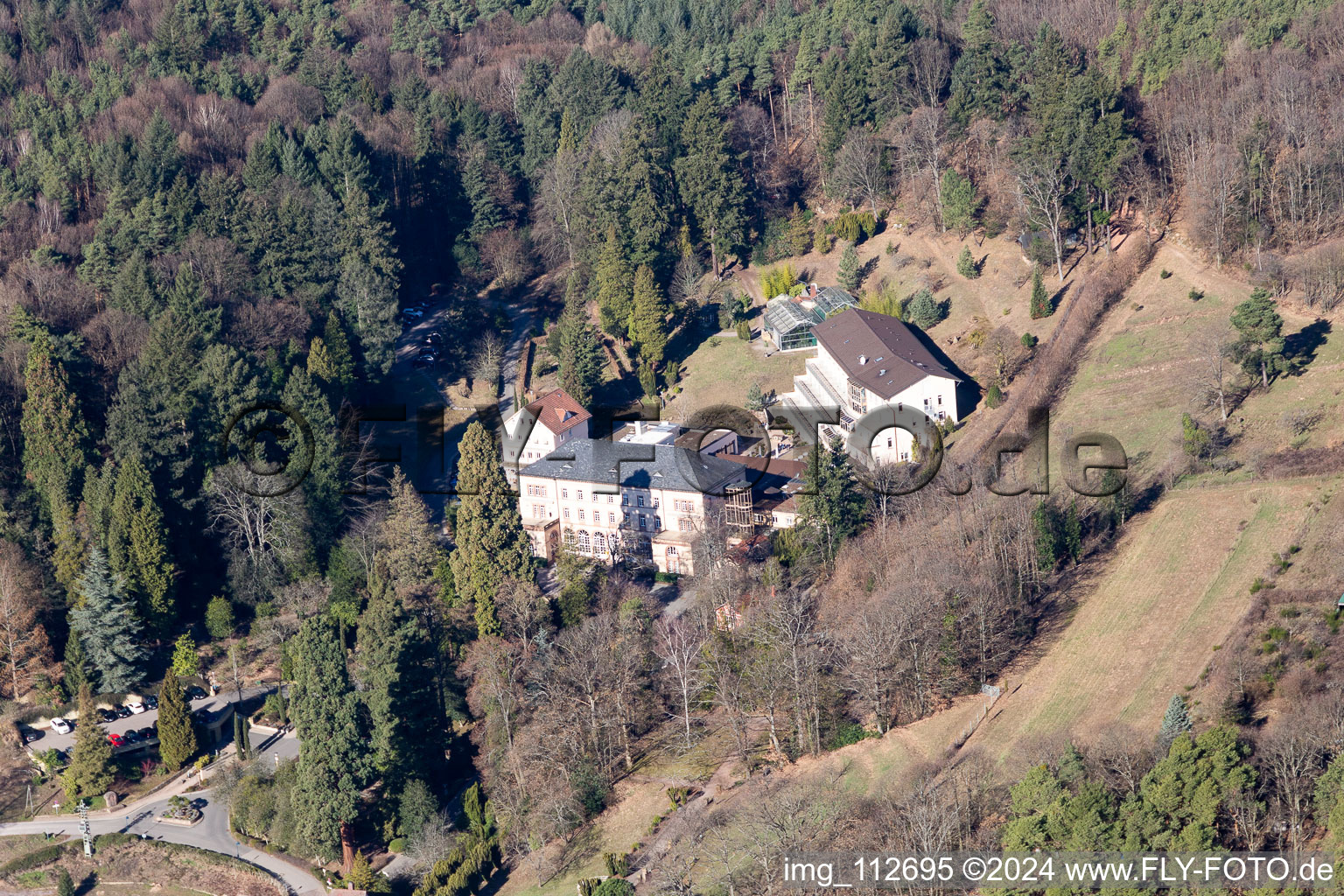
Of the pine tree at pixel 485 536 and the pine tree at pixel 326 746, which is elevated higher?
the pine tree at pixel 485 536

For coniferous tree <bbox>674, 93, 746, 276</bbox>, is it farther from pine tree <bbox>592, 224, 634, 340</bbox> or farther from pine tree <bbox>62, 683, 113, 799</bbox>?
pine tree <bbox>62, 683, 113, 799</bbox>

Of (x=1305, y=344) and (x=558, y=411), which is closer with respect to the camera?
(x=1305, y=344)

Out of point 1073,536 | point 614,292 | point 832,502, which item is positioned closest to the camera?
point 1073,536

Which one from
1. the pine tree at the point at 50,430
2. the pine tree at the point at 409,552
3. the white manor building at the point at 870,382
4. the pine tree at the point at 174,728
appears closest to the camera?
the pine tree at the point at 174,728

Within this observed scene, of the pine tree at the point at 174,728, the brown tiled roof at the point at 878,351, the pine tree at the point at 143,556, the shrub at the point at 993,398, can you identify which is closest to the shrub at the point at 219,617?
the pine tree at the point at 143,556

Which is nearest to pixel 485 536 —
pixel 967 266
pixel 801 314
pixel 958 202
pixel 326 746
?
pixel 326 746

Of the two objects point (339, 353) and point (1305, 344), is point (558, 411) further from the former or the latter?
point (1305, 344)

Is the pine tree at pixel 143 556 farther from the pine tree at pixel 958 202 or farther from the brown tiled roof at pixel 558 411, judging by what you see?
the pine tree at pixel 958 202

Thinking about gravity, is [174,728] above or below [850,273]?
below
